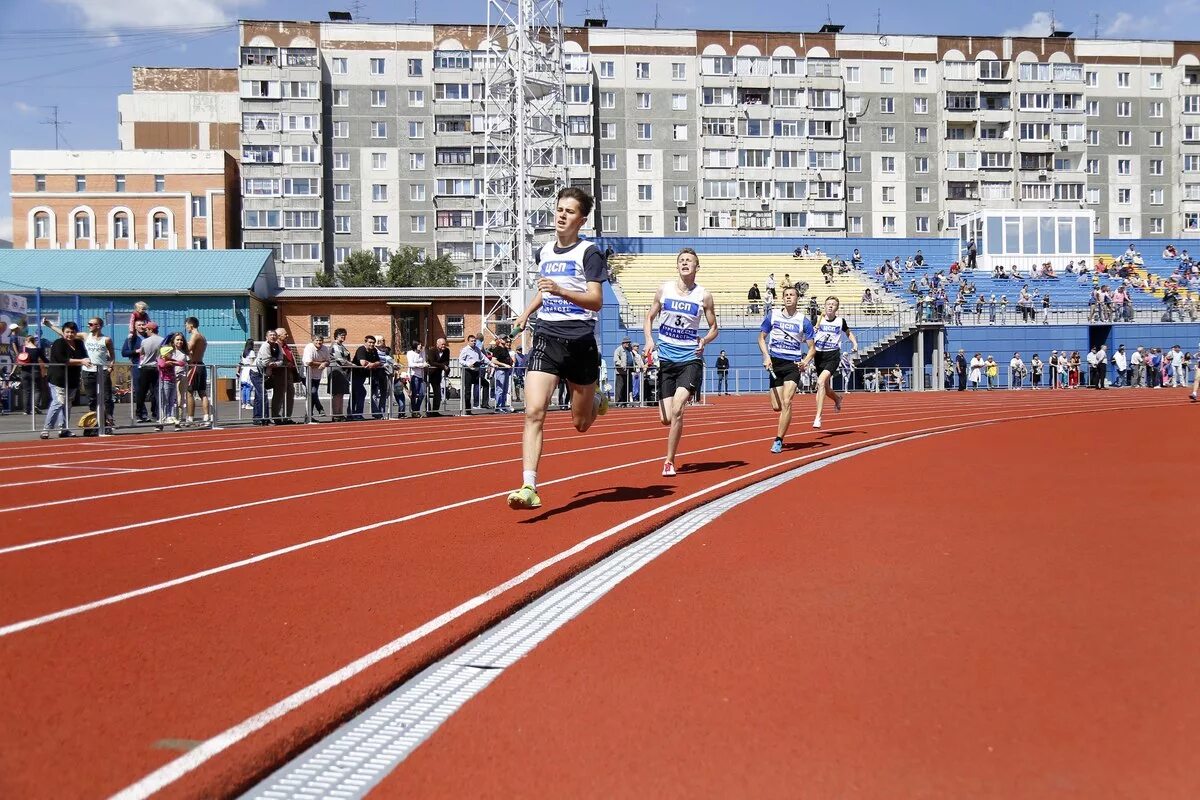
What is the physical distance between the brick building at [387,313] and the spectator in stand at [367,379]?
2847cm

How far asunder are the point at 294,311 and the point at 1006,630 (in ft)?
156

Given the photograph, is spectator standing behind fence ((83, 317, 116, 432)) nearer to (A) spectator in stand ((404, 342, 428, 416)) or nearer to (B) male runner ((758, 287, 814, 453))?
(A) spectator in stand ((404, 342, 428, 416))

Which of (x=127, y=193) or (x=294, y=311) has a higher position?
(x=127, y=193)

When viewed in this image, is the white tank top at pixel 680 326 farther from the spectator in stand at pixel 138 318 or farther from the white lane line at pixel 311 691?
the spectator in stand at pixel 138 318

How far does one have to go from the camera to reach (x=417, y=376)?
21.7 m

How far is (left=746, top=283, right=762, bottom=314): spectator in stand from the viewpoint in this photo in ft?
138

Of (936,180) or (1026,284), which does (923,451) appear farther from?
(936,180)

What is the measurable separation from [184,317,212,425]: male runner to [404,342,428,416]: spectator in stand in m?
5.00

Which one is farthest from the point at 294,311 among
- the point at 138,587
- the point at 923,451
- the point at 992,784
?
the point at 992,784

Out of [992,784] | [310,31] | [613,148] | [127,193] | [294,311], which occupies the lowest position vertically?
[992,784]

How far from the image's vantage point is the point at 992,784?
96.1 inches

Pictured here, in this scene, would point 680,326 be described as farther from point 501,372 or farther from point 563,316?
point 501,372

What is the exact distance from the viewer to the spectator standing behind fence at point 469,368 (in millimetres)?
22734

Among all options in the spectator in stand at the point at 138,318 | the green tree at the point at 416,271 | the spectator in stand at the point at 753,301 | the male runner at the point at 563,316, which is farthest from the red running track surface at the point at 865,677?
the green tree at the point at 416,271
